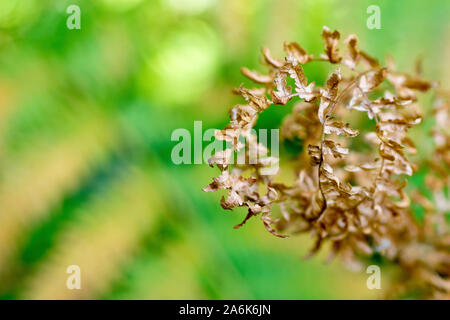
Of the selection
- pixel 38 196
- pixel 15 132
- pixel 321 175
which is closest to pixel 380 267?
pixel 321 175

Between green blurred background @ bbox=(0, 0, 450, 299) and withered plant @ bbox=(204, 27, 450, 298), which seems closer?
withered plant @ bbox=(204, 27, 450, 298)

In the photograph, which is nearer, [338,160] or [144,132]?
[338,160]

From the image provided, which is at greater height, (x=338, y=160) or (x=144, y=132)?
(x=144, y=132)

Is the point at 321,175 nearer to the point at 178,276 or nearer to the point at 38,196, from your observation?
the point at 178,276

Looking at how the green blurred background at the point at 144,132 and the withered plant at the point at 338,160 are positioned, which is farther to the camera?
the green blurred background at the point at 144,132

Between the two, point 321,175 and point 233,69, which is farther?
point 233,69
